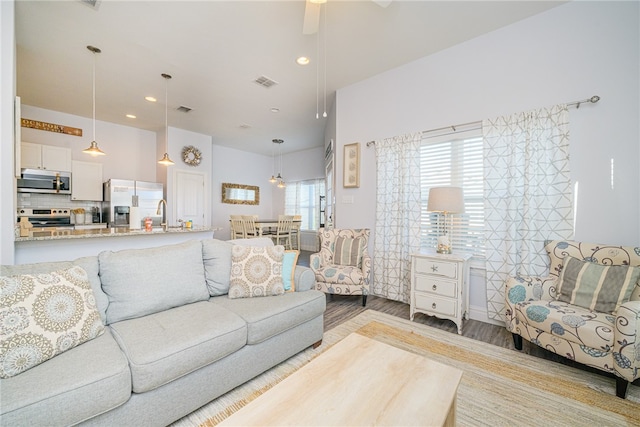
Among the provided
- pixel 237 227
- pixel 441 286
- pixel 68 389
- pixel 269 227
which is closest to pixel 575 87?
pixel 441 286

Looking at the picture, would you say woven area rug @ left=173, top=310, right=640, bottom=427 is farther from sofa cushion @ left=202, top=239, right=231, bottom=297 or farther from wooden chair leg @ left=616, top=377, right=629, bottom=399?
sofa cushion @ left=202, top=239, right=231, bottom=297

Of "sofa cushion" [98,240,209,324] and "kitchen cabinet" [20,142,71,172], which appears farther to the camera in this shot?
"kitchen cabinet" [20,142,71,172]

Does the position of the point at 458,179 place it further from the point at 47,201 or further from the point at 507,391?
the point at 47,201

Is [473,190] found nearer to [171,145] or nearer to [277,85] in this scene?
[277,85]

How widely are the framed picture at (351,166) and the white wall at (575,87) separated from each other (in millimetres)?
828

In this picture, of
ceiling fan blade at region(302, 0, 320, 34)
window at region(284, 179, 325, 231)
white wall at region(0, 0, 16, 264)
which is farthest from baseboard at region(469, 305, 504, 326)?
window at region(284, 179, 325, 231)

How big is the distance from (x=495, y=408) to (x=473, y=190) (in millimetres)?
2093

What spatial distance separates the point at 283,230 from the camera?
247 inches

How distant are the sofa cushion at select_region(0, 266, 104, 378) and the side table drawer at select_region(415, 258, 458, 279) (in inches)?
103

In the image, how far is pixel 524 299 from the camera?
215cm

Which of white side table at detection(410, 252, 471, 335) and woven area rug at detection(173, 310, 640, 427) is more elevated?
white side table at detection(410, 252, 471, 335)

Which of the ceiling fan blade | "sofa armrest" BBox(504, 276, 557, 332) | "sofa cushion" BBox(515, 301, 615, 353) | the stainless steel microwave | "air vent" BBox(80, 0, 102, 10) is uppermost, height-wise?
"air vent" BBox(80, 0, 102, 10)

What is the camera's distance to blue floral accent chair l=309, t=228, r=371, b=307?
3.09 m

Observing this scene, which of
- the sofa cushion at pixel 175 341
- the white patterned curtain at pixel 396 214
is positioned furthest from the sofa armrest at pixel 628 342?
the sofa cushion at pixel 175 341
